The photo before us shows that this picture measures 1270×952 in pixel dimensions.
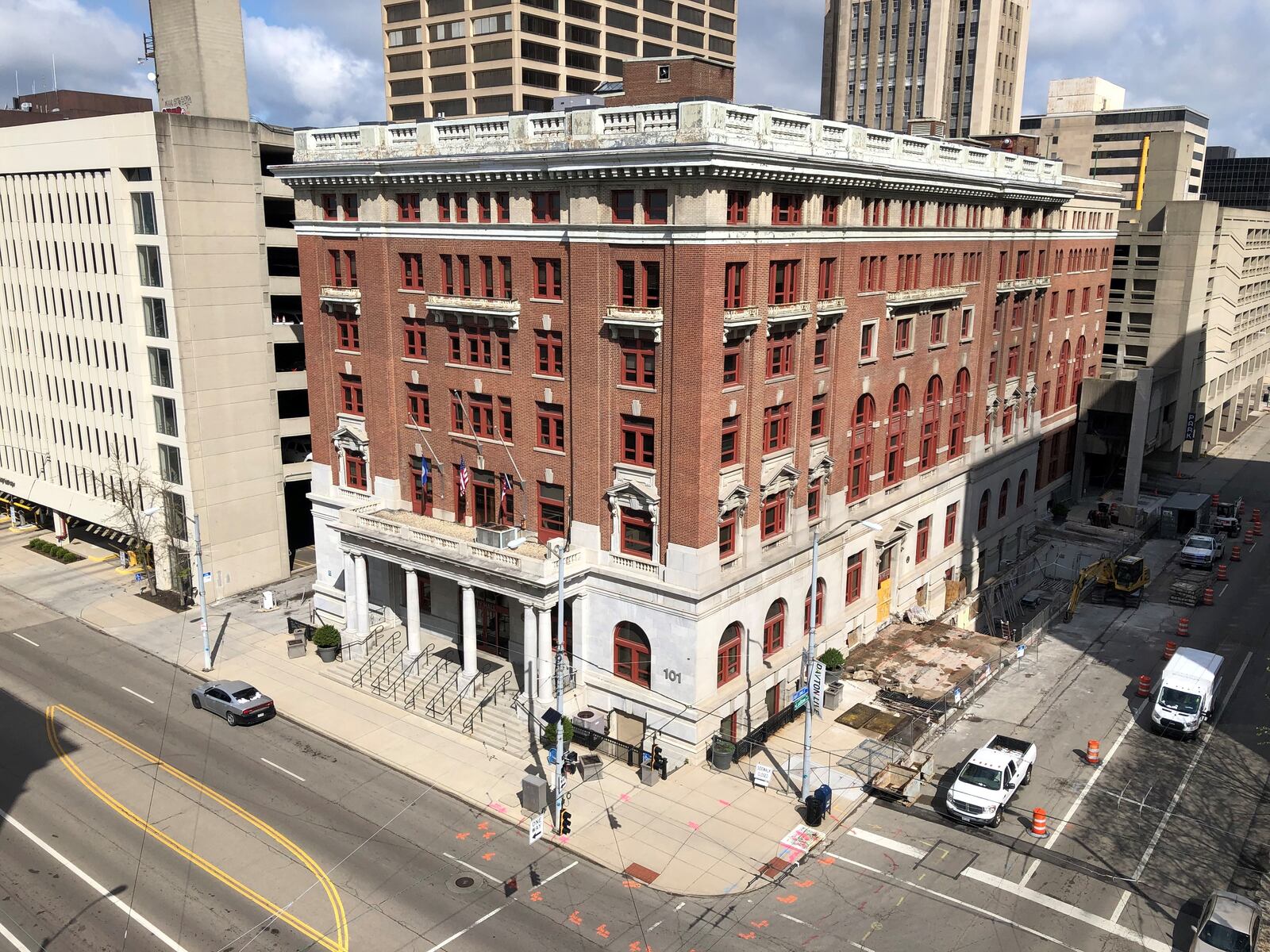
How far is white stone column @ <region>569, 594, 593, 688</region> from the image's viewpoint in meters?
44.1

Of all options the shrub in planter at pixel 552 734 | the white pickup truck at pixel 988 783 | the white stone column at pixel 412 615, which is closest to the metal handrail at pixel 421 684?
the white stone column at pixel 412 615

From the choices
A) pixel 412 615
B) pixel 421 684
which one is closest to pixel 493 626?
pixel 412 615

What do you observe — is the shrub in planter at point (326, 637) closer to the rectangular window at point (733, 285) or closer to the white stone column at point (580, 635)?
the white stone column at point (580, 635)

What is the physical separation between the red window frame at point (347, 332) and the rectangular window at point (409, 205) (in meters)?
6.55

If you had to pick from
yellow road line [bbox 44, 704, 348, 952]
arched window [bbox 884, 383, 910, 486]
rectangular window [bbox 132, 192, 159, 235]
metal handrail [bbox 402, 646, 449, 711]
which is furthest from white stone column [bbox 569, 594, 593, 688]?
rectangular window [bbox 132, 192, 159, 235]

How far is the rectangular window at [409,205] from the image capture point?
47562mm

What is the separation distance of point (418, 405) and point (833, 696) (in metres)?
24.4

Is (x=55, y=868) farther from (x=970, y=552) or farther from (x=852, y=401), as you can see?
(x=970, y=552)

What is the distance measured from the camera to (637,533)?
42.7 metres

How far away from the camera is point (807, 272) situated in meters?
44.2

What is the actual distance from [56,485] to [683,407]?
53.7 metres

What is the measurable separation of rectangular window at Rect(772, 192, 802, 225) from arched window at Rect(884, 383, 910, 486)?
13.9 metres

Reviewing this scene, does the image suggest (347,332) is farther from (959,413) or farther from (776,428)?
(959,413)

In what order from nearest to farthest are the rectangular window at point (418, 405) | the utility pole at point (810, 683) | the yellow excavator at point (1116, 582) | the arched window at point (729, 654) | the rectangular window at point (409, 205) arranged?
the utility pole at point (810, 683), the arched window at point (729, 654), the rectangular window at point (409, 205), the rectangular window at point (418, 405), the yellow excavator at point (1116, 582)
